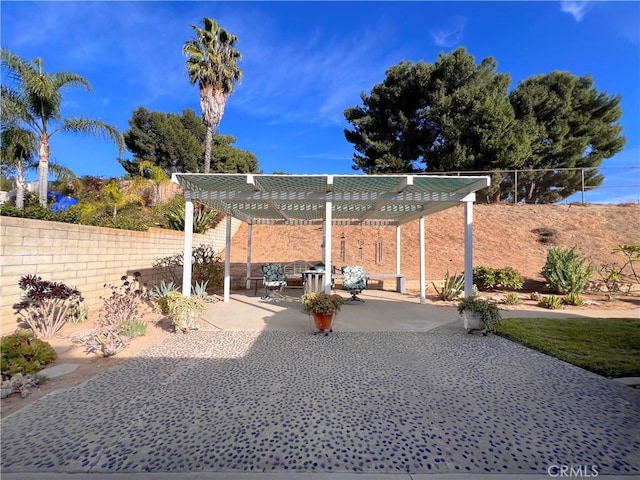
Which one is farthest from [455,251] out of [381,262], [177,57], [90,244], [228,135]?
[228,135]

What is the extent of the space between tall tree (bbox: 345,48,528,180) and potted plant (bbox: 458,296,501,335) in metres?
14.9

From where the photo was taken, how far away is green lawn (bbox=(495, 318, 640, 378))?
148 inches

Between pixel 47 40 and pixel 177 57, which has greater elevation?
pixel 177 57

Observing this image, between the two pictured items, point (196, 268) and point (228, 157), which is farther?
point (228, 157)

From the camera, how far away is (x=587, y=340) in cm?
487

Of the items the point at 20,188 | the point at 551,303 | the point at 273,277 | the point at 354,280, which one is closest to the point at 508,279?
the point at 551,303

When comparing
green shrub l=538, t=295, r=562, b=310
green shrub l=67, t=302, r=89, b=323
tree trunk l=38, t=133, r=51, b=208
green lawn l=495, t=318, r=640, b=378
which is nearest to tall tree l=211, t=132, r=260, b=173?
tree trunk l=38, t=133, r=51, b=208

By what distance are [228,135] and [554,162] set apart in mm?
25240

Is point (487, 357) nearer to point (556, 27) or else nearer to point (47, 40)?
point (556, 27)

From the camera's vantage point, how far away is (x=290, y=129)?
1923cm

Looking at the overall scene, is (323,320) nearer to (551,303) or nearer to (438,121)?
(551,303)

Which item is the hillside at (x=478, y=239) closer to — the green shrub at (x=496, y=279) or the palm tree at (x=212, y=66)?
the green shrub at (x=496, y=279)

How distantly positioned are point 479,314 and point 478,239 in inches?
433

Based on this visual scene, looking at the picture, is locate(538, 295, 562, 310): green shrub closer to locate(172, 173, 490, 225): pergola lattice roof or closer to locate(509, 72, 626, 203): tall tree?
locate(172, 173, 490, 225): pergola lattice roof
